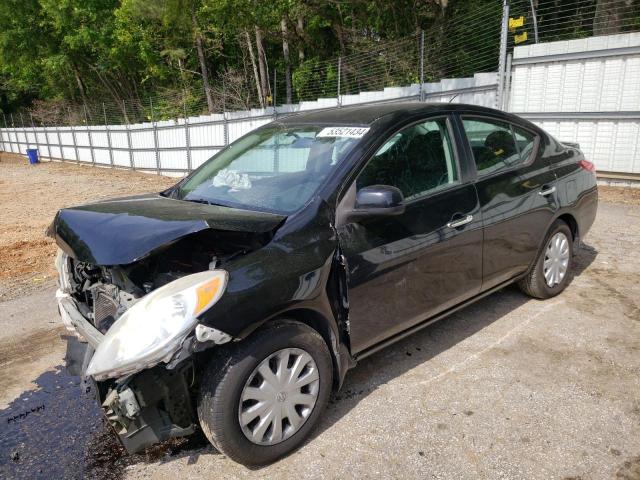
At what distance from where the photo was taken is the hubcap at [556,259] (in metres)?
4.23

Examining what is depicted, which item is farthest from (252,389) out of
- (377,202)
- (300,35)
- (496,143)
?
(300,35)

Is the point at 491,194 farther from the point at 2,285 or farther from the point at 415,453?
the point at 2,285

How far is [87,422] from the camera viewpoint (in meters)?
3.01

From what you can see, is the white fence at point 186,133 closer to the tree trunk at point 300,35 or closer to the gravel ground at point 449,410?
the gravel ground at point 449,410

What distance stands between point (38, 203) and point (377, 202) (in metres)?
11.9

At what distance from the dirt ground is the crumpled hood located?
325 centimetres

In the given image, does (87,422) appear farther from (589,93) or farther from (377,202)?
(589,93)

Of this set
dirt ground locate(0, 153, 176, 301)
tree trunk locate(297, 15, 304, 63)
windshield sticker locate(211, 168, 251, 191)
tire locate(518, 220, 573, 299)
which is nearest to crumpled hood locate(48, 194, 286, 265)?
windshield sticker locate(211, 168, 251, 191)

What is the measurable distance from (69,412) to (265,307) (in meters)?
1.69

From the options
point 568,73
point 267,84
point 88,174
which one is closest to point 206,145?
point 267,84

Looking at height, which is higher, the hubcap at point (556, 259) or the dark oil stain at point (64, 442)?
the hubcap at point (556, 259)

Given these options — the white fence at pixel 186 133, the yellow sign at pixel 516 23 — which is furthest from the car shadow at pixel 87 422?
the yellow sign at pixel 516 23

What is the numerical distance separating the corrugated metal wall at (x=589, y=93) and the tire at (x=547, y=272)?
5149 millimetres

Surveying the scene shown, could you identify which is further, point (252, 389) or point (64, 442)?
point (64, 442)
